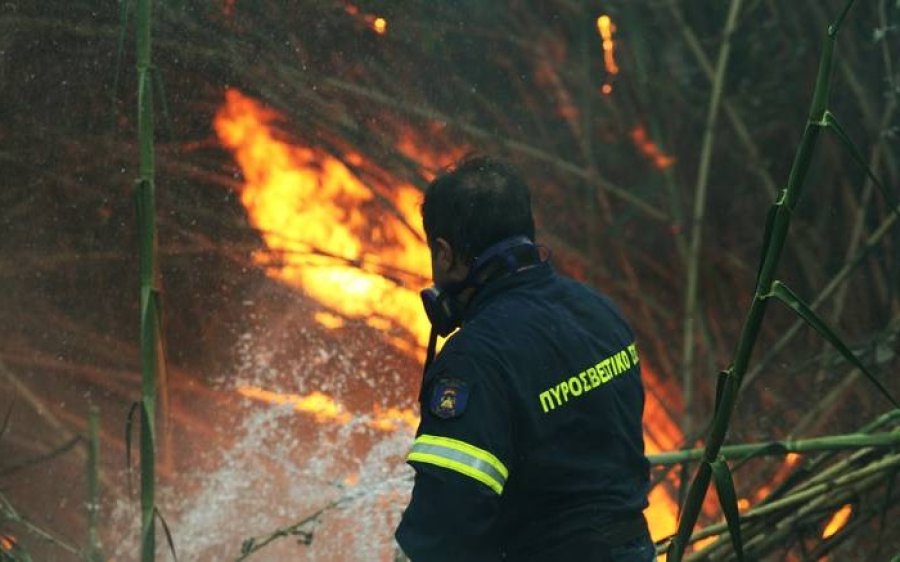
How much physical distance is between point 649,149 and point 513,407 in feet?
8.60

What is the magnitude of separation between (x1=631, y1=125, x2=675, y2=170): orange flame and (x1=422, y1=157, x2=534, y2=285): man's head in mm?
2403

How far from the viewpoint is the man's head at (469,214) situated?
75.0 inches

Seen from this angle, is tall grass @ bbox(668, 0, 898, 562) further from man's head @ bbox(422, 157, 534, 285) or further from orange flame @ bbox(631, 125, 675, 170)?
orange flame @ bbox(631, 125, 675, 170)

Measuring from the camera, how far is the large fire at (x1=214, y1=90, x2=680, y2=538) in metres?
4.09

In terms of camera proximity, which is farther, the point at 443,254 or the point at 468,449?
the point at 443,254

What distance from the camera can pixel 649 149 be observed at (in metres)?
4.29

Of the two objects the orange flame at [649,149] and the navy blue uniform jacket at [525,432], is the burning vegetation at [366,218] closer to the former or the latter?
the orange flame at [649,149]

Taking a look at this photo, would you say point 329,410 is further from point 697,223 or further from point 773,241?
point 773,241

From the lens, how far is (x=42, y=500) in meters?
3.85

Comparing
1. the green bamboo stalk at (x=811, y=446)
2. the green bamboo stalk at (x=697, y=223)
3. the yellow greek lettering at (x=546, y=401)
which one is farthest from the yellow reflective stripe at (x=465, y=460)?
the green bamboo stalk at (x=697, y=223)

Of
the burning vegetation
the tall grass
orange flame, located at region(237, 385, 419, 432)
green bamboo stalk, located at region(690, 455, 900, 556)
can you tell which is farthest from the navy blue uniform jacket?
orange flame, located at region(237, 385, 419, 432)

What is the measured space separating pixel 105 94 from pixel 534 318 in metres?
2.35

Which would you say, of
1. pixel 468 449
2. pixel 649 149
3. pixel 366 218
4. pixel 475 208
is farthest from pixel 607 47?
pixel 468 449

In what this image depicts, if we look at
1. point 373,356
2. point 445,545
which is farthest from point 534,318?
point 373,356
